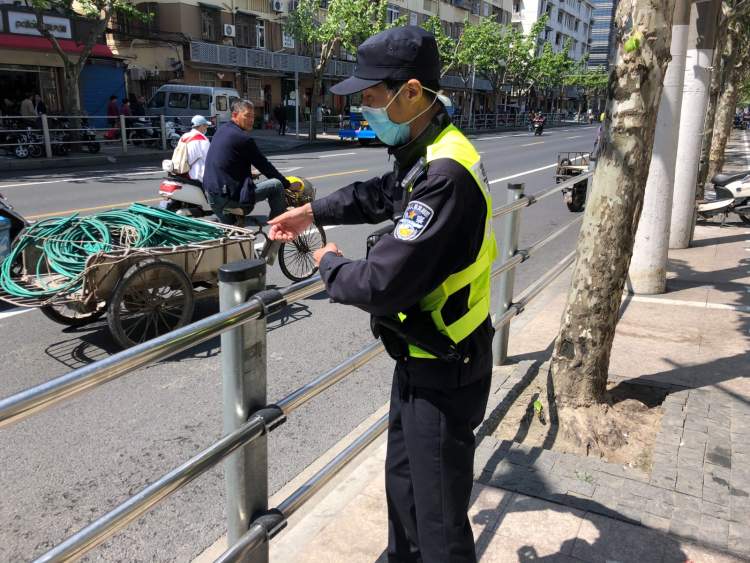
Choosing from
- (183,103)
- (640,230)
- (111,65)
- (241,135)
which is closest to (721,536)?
(640,230)

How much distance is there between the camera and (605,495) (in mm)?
2963

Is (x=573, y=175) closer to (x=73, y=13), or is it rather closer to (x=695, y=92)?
(x=695, y=92)

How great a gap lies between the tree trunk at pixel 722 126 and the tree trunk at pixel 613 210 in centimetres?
1398

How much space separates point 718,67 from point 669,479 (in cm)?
1149

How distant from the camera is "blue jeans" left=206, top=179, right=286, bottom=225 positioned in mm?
6539

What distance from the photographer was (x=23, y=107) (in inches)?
844

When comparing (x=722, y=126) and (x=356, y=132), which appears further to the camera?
(x=356, y=132)

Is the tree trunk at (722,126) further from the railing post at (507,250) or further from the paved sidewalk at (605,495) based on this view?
the railing post at (507,250)

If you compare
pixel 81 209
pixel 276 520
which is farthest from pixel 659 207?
pixel 81 209

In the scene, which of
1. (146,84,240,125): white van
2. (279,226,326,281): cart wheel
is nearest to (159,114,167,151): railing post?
(146,84,240,125): white van

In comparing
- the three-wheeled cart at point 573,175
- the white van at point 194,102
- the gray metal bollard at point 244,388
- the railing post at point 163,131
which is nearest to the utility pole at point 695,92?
the three-wheeled cart at point 573,175

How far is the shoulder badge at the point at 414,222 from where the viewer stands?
5.43ft

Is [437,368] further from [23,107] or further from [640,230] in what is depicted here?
[23,107]

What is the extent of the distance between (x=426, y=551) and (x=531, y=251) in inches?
102
